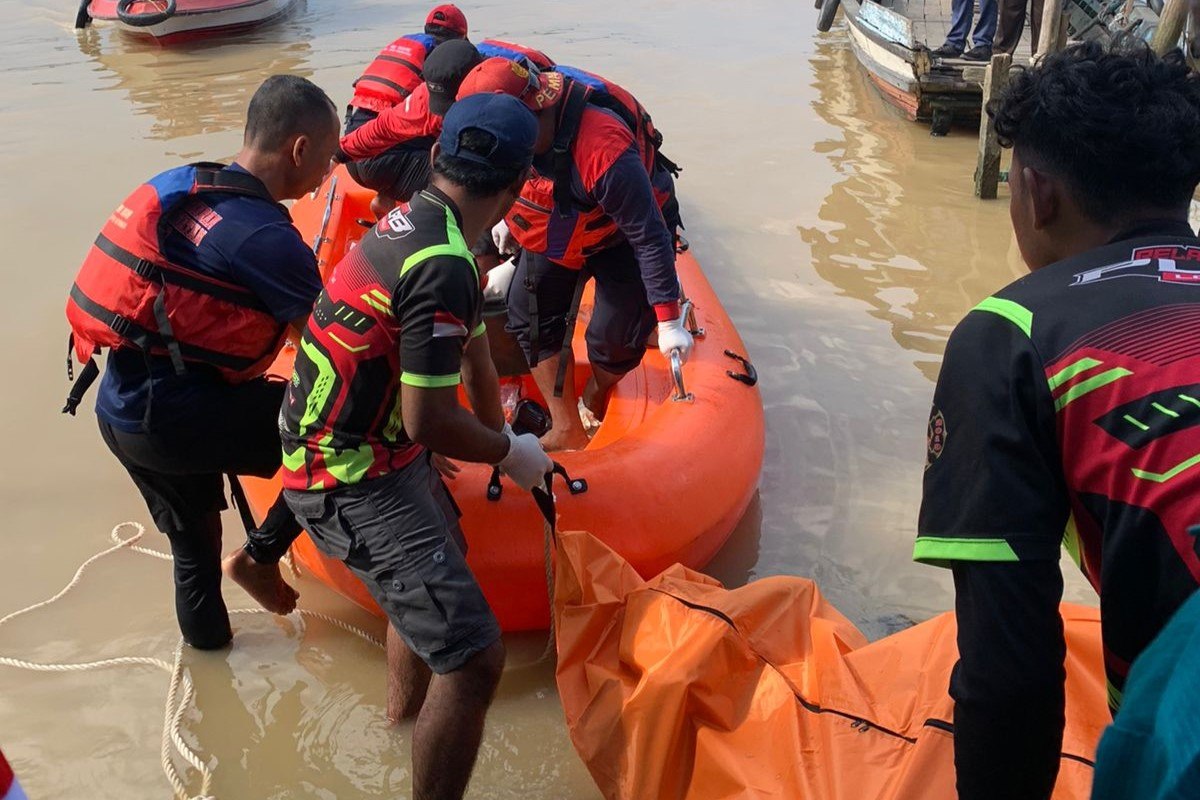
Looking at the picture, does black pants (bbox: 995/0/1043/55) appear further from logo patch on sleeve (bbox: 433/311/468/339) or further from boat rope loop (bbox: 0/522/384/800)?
logo patch on sleeve (bbox: 433/311/468/339)

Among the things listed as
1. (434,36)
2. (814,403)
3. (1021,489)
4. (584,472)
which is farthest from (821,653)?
(434,36)

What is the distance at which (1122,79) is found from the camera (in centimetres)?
131

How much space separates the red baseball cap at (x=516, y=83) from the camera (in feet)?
10.5

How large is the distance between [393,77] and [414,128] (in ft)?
2.38

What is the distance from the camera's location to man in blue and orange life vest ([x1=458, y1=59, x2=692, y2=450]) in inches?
133

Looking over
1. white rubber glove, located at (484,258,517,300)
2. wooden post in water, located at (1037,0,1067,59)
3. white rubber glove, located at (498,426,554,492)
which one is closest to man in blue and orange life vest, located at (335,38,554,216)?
white rubber glove, located at (484,258,517,300)

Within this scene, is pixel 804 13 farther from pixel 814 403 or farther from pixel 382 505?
pixel 382 505

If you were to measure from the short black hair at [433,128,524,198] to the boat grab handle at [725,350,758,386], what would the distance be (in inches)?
72.0

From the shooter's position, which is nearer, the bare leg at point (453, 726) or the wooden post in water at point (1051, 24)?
the bare leg at point (453, 726)

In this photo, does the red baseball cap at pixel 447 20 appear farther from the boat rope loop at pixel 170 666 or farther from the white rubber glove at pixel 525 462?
the white rubber glove at pixel 525 462

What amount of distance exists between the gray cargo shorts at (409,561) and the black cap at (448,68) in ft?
6.69

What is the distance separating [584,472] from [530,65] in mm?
1295

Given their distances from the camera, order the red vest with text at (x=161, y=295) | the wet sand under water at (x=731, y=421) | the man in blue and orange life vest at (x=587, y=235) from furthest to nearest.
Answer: the man in blue and orange life vest at (x=587, y=235) → the wet sand under water at (x=731, y=421) → the red vest with text at (x=161, y=295)

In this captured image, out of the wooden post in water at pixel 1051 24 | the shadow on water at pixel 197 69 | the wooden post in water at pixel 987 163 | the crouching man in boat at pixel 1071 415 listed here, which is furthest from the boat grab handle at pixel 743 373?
the shadow on water at pixel 197 69
